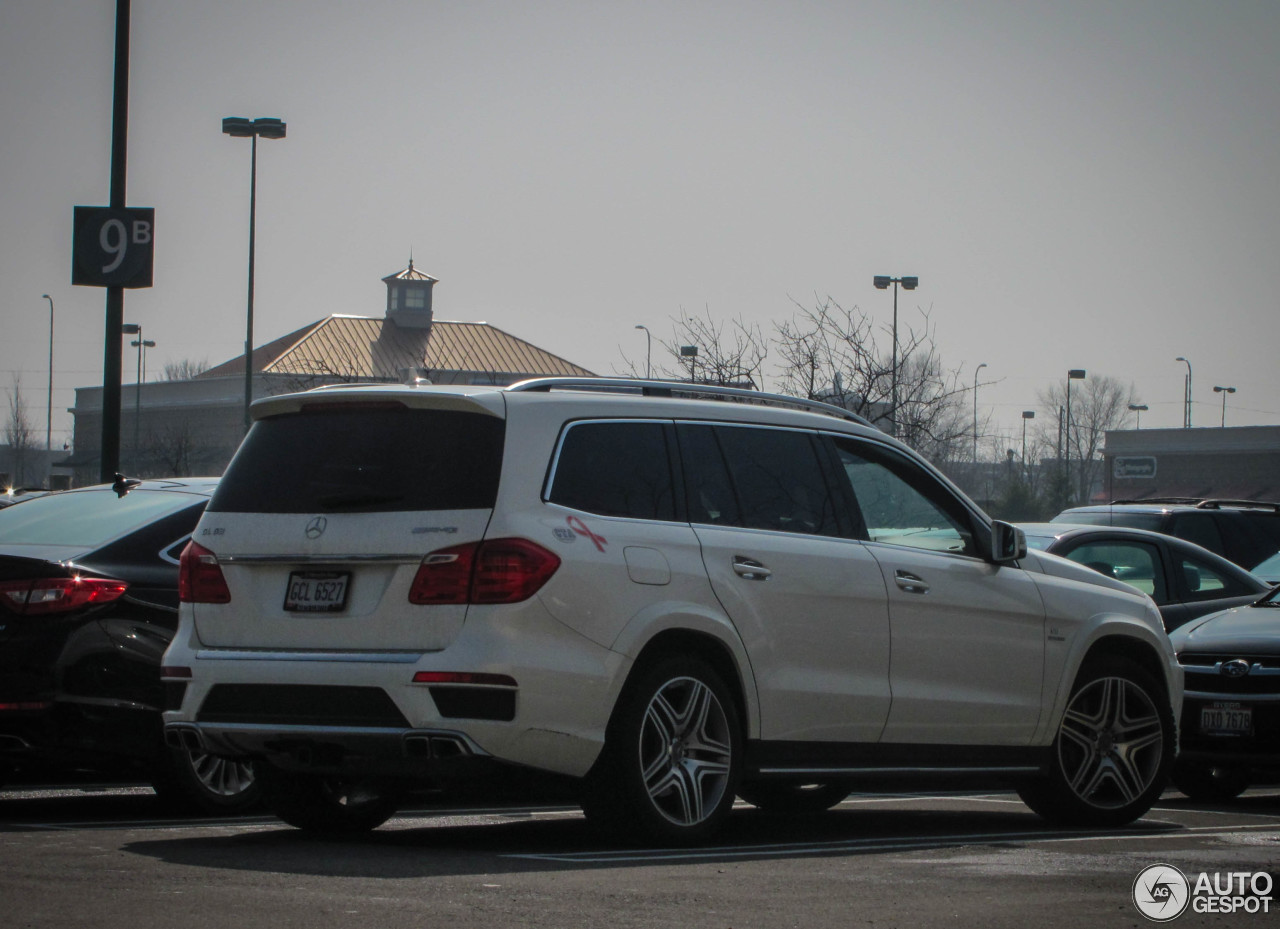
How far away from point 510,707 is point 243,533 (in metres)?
1.44

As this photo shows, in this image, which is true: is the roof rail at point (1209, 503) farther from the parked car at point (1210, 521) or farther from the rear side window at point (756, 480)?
the rear side window at point (756, 480)

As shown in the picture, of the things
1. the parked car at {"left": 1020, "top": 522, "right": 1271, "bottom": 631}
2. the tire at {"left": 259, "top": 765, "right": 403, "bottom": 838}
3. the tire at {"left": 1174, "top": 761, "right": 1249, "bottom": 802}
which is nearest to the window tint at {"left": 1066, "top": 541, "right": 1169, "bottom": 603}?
the parked car at {"left": 1020, "top": 522, "right": 1271, "bottom": 631}

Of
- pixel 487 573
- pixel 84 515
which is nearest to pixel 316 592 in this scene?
pixel 487 573

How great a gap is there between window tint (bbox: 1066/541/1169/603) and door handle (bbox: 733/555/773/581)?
676cm

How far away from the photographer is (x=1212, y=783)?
11523 millimetres

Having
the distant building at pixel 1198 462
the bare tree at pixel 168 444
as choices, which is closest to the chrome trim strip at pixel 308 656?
the bare tree at pixel 168 444

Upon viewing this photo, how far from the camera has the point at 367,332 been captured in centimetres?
10044

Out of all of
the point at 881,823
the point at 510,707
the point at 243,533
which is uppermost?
the point at 243,533

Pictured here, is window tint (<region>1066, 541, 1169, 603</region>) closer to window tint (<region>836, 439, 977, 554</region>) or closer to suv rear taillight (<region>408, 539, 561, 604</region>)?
window tint (<region>836, 439, 977, 554</region>)

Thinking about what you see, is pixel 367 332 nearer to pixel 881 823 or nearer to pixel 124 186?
pixel 124 186

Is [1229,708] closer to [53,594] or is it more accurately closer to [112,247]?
[53,594]

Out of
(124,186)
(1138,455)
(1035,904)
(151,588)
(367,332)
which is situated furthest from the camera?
(367,332)

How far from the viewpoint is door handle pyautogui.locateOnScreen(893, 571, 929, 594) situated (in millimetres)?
8570

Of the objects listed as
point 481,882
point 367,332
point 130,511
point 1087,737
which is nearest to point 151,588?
point 130,511
